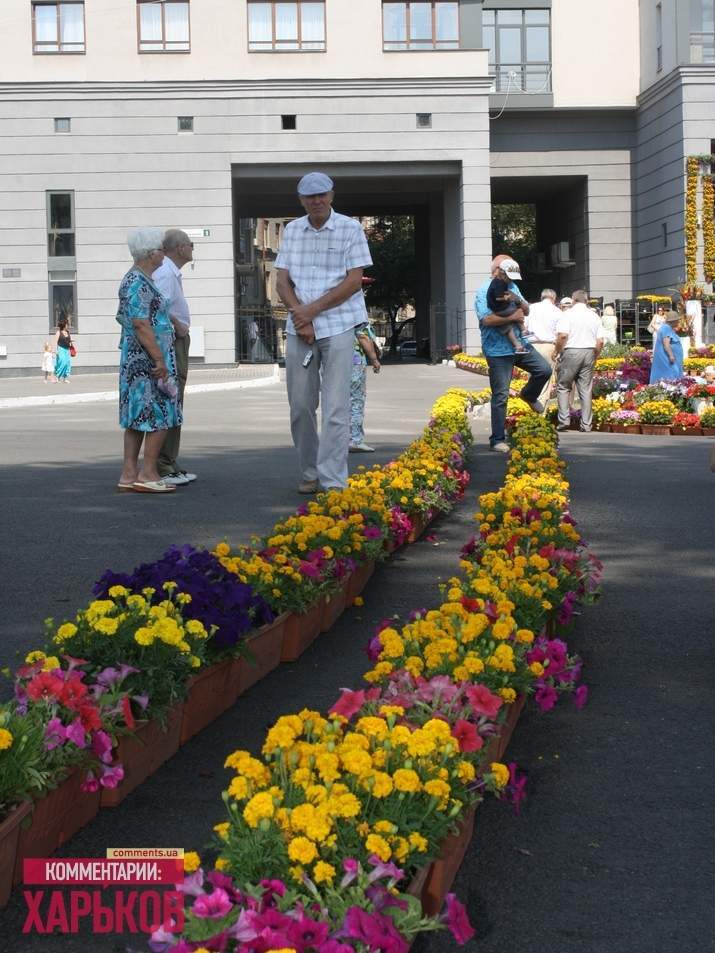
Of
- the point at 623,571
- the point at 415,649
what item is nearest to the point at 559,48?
the point at 623,571

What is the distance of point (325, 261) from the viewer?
9609mm

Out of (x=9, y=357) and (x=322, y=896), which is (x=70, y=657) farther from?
(x=9, y=357)

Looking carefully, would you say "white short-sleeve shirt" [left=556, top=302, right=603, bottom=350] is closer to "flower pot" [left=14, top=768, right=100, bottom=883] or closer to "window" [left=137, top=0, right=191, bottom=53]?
"flower pot" [left=14, top=768, right=100, bottom=883]

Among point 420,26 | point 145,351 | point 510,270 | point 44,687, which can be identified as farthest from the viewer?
point 420,26

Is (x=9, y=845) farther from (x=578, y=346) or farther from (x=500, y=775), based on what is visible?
(x=578, y=346)

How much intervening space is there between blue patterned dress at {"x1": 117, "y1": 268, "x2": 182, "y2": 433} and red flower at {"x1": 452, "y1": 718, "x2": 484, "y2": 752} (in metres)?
6.88

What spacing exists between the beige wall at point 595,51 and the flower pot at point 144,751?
4775cm

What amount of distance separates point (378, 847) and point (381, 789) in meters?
0.22

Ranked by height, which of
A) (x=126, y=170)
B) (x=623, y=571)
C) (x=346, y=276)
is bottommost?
(x=623, y=571)

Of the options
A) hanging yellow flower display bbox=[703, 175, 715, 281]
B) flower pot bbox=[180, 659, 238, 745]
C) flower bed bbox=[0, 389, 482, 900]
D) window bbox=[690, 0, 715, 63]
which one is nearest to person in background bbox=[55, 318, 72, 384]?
hanging yellow flower display bbox=[703, 175, 715, 281]

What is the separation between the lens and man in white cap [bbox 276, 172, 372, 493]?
9.47 m

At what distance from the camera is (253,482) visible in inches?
449

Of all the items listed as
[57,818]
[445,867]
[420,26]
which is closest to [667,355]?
[57,818]

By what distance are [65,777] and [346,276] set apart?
6.39 meters
